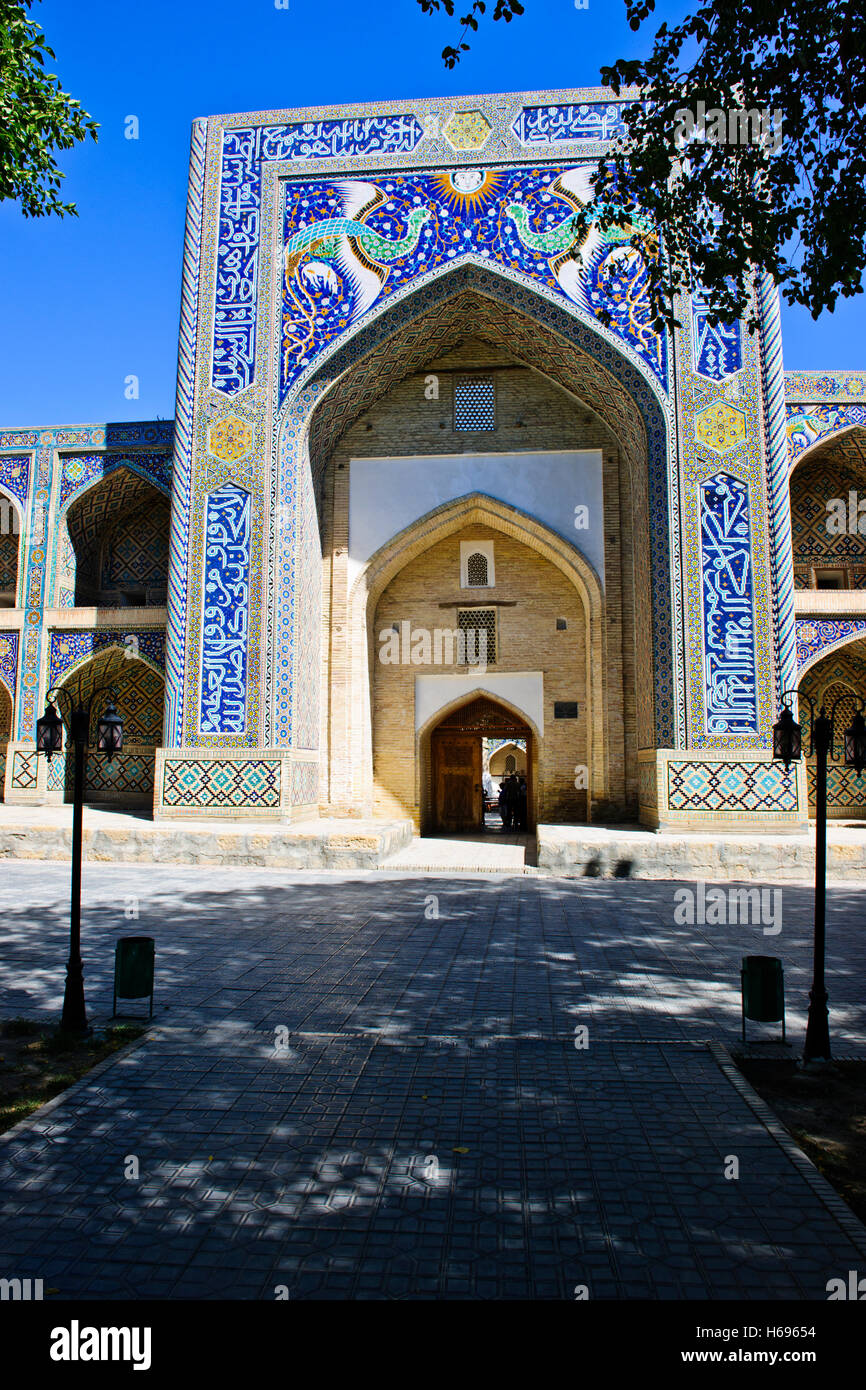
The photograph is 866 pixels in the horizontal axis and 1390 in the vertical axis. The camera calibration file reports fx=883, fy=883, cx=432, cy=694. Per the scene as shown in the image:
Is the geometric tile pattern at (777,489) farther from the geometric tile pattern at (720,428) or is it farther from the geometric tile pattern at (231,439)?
the geometric tile pattern at (231,439)

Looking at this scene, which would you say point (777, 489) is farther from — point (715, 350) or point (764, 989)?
point (764, 989)

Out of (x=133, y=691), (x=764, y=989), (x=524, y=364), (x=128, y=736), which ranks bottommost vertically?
(x=764, y=989)

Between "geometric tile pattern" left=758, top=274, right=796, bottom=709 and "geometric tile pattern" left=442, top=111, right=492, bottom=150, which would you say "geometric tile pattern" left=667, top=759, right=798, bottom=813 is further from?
"geometric tile pattern" left=442, top=111, right=492, bottom=150

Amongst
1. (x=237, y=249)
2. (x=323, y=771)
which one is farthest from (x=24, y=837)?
(x=237, y=249)

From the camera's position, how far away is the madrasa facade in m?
9.68

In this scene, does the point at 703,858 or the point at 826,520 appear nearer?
the point at 703,858

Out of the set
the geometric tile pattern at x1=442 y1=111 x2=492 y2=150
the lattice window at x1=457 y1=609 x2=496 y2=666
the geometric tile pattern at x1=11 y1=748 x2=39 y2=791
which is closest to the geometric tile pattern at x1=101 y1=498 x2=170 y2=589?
the geometric tile pattern at x1=11 y1=748 x2=39 y2=791

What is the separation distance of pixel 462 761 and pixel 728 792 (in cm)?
543

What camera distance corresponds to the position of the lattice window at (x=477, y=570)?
1254cm

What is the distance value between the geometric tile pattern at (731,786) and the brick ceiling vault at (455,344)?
3761 mm

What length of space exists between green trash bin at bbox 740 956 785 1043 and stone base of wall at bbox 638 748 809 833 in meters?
5.67

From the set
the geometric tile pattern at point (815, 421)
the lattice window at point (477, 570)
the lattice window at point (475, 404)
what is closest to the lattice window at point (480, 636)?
the lattice window at point (477, 570)

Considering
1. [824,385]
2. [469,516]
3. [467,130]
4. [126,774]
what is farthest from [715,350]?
[126,774]

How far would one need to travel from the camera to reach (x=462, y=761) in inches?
550
